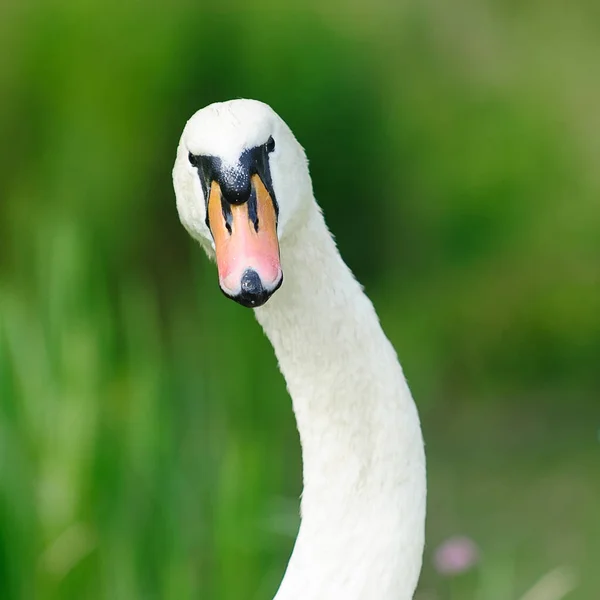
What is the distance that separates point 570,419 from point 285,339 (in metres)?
1.75

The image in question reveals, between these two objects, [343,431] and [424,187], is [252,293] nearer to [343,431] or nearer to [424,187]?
[343,431]

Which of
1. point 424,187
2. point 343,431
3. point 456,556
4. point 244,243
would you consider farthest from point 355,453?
point 424,187

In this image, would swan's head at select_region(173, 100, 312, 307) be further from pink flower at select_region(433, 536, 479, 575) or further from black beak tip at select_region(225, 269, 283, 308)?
pink flower at select_region(433, 536, 479, 575)

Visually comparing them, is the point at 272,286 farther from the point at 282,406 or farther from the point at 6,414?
the point at 282,406

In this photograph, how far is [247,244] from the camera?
682 millimetres

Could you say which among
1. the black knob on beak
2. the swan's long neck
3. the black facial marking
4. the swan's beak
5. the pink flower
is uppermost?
the black facial marking

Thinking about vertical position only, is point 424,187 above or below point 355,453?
above

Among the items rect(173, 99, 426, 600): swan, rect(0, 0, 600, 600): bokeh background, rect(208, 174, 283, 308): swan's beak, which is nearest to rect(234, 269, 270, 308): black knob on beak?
rect(208, 174, 283, 308): swan's beak

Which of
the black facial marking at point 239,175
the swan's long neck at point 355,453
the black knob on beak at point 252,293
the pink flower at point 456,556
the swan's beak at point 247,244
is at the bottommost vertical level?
the pink flower at point 456,556

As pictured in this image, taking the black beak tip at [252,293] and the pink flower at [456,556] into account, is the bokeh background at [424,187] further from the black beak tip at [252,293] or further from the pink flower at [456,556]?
the black beak tip at [252,293]

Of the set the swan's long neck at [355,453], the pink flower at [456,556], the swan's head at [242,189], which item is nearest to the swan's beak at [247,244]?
the swan's head at [242,189]

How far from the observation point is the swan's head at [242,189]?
0.67 m

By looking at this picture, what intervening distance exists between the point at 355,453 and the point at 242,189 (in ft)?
0.78

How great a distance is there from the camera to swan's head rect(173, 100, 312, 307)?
2.21 feet
